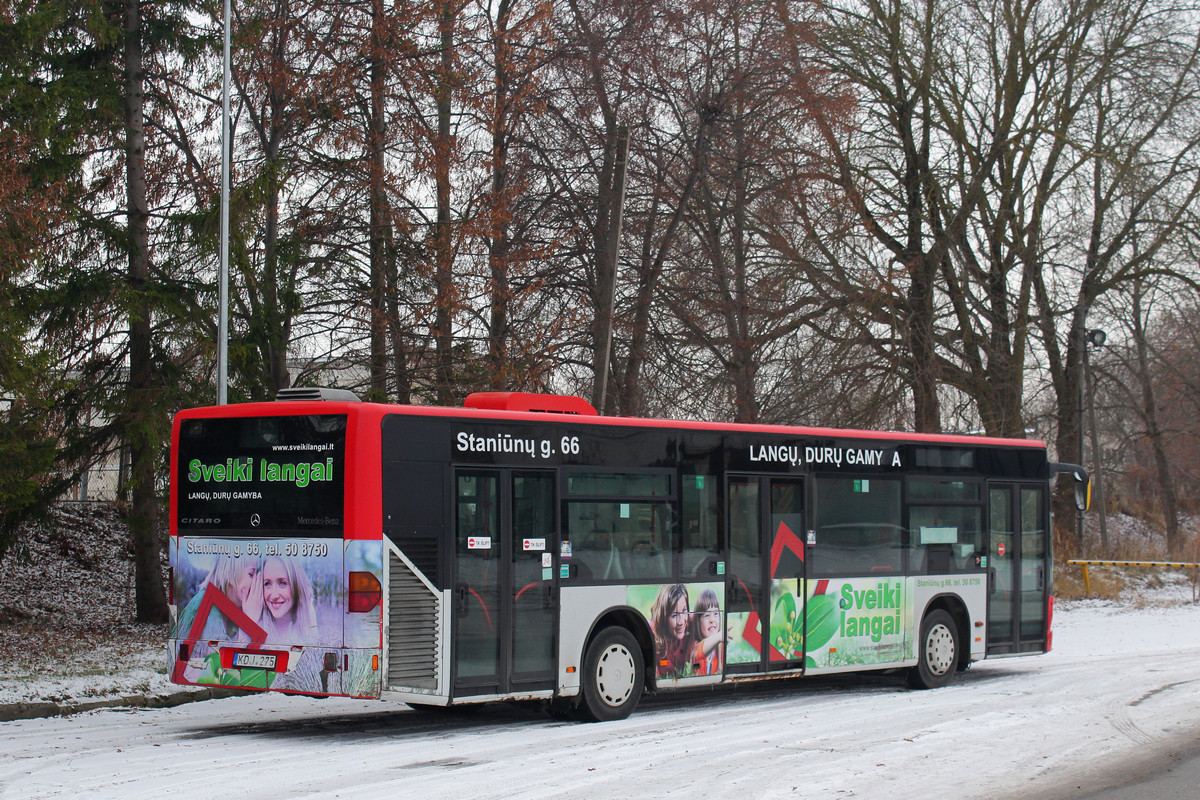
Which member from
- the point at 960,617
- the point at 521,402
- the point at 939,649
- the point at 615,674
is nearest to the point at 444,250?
the point at 521,402

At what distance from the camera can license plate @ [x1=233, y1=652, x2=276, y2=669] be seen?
33.7 feet

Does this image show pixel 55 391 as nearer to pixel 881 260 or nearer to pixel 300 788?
pixel 300 788

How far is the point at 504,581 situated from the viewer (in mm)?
10789

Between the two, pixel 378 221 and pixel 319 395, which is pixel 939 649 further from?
pixel 378 221

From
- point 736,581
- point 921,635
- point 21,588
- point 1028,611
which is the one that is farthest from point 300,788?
point 21,588

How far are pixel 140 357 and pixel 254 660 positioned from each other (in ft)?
35.1

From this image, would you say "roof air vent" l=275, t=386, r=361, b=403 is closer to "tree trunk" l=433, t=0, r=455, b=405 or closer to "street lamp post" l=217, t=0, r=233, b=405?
"street lamp post" l=217, t=0, r=233, b=405

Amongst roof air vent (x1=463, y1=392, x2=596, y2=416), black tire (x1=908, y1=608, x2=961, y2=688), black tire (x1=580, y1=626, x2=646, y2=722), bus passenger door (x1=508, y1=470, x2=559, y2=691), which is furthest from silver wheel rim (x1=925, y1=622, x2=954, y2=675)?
bus passenger door (x1=508, y1=470, x2=559, y2=691)

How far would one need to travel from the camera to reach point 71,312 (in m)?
18.7

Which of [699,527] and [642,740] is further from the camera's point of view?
[699,527]

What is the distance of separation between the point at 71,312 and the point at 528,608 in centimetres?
1088

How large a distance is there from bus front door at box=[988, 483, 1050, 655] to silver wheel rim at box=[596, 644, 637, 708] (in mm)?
5547

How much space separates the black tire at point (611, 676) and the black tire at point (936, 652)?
408 cm

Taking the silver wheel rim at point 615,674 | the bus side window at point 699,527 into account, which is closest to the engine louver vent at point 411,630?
the silver wheel rim at point 615,674
